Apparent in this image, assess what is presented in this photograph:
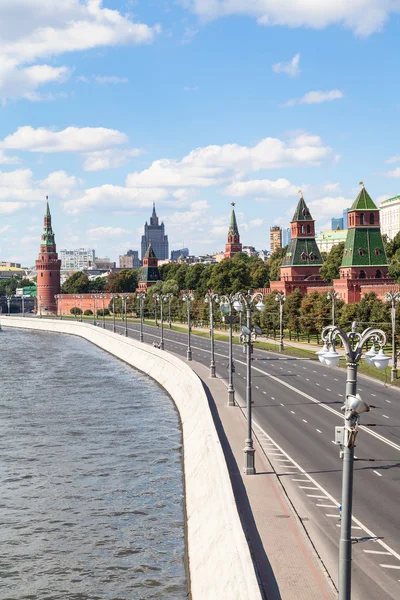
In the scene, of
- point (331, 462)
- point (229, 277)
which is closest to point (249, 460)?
point (331, 462)

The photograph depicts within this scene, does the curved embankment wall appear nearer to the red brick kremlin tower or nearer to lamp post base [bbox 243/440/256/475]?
lamp post base [bbox 243/440/256/475]

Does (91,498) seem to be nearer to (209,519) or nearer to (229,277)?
(209,519)

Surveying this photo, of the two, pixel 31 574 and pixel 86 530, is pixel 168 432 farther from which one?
pixel 31 574

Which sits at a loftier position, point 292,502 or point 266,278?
point 266,278

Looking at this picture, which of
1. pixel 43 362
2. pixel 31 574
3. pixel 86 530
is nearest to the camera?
pixel 31 574

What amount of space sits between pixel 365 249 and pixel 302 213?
25.0m

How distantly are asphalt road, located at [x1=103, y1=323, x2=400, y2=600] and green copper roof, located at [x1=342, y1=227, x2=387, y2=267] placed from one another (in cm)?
4534

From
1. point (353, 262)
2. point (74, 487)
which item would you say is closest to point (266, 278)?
point (353, 262)

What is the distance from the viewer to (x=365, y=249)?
367ft

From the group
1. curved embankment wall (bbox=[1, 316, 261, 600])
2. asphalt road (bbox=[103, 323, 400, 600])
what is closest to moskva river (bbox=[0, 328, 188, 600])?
curved embankment wall (bbox=[1, 316, 261, 600])

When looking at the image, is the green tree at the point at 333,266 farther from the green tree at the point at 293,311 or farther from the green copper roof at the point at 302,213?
the green tree at the point at 293,311

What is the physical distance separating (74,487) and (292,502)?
12.8 meters

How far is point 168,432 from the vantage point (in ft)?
162

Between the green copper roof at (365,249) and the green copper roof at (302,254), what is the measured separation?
1771cm
